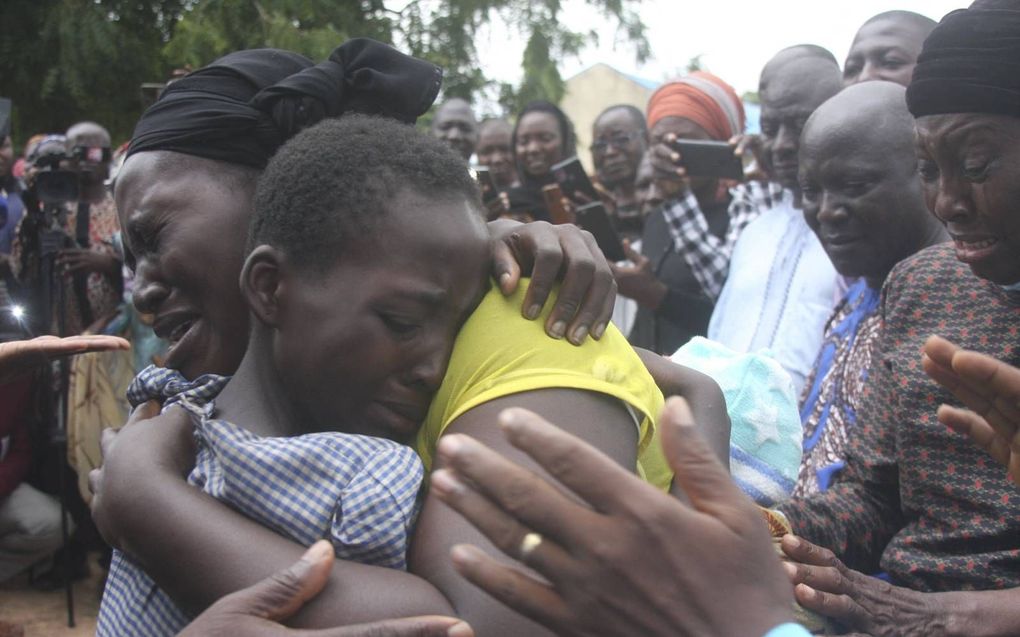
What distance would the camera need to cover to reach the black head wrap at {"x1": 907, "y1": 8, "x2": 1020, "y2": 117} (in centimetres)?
239

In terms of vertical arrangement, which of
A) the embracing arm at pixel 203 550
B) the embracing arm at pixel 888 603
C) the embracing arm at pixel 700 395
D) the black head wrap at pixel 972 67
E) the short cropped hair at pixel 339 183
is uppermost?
the black head wrap at pixel 972 67

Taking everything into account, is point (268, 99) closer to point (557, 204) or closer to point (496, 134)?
point (557, 204)

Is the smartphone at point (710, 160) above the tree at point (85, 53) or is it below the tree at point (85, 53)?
above

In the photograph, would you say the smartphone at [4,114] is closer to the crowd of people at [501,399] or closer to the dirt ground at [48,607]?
the dirt ground at [48,607]

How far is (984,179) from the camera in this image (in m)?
2.40

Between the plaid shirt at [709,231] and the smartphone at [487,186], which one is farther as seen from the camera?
the smartphone at [487,186]

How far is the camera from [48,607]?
6027 millimetres

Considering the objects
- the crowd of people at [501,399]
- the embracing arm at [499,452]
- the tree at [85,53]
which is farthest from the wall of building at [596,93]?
the embracing arm at [499,452]

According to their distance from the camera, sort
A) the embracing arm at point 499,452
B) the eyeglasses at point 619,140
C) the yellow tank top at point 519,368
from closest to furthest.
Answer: the embracing arm at point 499,452 < the yellow tank top at point 519,368 < the eyeglasses at point 619,140

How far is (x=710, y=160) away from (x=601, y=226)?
70cm

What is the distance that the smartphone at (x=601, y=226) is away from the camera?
4.81m

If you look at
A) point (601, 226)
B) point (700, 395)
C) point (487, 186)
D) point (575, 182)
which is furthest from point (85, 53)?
point (700, 395)

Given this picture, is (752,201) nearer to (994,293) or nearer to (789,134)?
(789,134)

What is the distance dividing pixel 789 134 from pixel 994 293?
2189 mm
